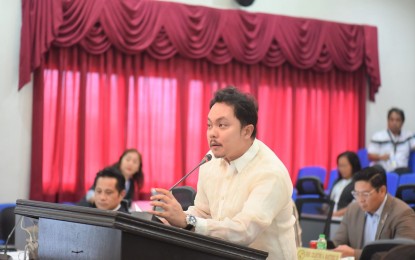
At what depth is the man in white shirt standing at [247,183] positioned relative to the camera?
211 centimetres

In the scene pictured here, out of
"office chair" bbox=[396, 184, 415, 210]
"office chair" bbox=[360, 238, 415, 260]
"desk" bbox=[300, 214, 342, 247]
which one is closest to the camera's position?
"office chair" bbox=[360, 238, 415, 260]

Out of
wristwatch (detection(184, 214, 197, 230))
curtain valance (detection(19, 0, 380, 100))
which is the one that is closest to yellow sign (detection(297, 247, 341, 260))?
wristwatch (detection(184, 214, 197, 230))

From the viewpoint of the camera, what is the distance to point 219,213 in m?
2.29

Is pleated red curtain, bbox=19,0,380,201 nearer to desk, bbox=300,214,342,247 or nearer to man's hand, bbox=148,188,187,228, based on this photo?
desk, bbox=300,214,342,247

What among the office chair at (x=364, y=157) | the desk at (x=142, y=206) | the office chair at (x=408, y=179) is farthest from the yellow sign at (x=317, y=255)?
the office chair at (x=364, y=157)

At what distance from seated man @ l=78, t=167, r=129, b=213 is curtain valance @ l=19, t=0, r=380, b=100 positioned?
10.6ft

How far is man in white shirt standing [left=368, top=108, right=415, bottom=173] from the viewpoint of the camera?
8.97 meters

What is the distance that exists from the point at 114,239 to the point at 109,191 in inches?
120

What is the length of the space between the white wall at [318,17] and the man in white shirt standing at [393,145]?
570 millimetres

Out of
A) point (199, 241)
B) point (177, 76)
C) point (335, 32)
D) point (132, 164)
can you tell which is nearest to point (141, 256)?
point (199, 241)

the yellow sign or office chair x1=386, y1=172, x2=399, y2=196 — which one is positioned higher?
office chair x1=386, y1=172, x2=399, y2=196

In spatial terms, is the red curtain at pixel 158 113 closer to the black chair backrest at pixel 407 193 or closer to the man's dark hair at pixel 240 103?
the black chair backrest at pixel 407 193

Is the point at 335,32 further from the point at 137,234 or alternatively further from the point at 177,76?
the point at 137,234

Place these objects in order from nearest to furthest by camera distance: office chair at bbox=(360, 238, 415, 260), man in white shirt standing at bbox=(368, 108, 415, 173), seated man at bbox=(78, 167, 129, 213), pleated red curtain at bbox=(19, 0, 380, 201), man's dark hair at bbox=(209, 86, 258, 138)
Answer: man's dark hair at bbox=(209, 86, 258, 138)
office chair at bbox=(360, 238, 415, 260)
seated man at bbox=(78, 167, 129, 213)
pleated red curtain at bbox=(19, 0, 380, 201)
man in white shirt standing at bbox=(368, 108, 415, 173)
